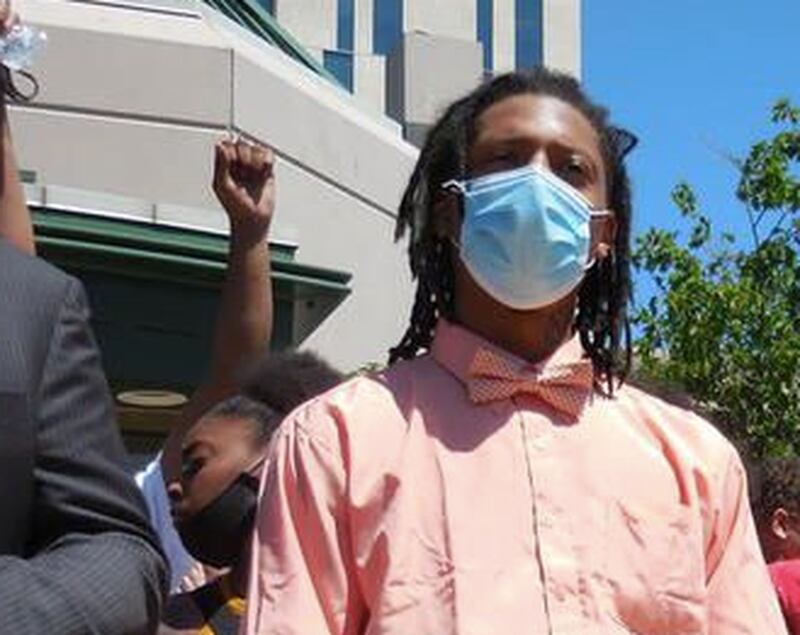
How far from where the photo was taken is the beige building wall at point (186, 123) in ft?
28.2

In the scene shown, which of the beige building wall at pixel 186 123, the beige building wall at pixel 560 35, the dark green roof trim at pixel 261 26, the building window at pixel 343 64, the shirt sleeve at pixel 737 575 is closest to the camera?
the shirt sleeve at pixel 737 575

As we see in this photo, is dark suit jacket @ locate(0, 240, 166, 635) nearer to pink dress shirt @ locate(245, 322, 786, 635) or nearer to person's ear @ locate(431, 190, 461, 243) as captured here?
pink dress shirt @ locate(245, 322, 786, 635)

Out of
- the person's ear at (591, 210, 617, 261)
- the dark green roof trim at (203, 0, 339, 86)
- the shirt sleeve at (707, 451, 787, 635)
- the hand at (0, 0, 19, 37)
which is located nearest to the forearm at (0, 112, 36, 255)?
the hand at (0, 0, 19, 37)

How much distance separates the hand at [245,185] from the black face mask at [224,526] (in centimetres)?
58

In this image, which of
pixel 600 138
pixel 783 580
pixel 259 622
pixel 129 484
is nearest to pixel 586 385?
pixel 600 138

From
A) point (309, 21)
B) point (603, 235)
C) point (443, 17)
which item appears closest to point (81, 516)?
point (603, 235)

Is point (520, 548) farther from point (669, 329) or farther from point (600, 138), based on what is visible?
point (669, 329)

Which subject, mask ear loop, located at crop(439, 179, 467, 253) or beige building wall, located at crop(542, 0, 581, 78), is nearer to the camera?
mask ear loop, located at crop(439, 179, 467, 253)

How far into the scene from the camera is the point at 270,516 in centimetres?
260

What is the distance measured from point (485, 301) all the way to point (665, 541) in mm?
490

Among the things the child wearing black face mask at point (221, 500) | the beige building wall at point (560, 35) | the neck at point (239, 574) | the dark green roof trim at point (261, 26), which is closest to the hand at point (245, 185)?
the child wearing black face mask at point (221, 500)

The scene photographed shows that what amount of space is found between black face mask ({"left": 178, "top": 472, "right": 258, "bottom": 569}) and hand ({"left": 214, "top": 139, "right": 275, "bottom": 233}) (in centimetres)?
58

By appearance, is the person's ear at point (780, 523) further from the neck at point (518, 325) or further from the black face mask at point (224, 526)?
the neck at point (518, 325)

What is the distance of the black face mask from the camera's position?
362cm
